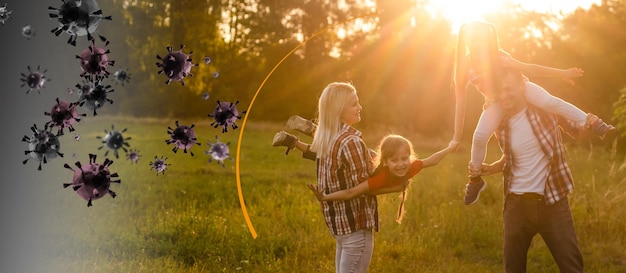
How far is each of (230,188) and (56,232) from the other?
11.4ft

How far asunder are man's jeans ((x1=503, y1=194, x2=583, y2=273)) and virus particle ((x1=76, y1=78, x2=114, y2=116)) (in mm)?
2766

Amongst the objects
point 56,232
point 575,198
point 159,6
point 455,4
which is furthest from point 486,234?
point 159,6

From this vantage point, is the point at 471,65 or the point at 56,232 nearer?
the point at 471,65

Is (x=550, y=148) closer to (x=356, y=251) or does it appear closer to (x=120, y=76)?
(x=356, y=251)

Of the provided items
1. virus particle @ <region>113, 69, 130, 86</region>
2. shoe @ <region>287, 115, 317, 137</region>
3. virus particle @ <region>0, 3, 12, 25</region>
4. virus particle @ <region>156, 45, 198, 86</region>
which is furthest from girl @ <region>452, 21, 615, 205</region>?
virus particle @ <region>0, 3, 12, 25</region>

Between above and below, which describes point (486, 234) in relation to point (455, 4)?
below

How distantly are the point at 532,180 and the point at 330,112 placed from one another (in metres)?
1.40

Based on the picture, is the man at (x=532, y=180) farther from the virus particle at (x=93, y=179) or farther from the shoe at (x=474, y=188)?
the virus particle at (x=93, y=179)

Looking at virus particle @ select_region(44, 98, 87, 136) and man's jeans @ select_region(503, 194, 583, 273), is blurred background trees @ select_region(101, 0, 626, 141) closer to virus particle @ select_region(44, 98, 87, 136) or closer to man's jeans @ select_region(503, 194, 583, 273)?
man's jeans @ select_region(503, 194, 583, 273)

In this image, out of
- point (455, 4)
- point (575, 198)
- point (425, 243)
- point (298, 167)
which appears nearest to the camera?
point (455, 4)

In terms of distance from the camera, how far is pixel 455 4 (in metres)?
5.71

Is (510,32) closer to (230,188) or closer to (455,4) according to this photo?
(230,188)

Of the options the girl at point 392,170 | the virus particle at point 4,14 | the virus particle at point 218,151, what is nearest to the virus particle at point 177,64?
the virus particle at point 218,151

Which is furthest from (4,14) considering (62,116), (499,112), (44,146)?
(499,112)
